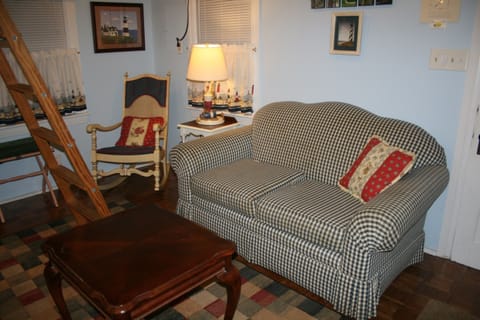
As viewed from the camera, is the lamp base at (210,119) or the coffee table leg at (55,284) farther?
the lamp base at (210,119)

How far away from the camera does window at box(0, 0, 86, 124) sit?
3.56m

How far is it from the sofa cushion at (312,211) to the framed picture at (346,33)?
1.04 m

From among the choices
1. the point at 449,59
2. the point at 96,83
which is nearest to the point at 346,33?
the point at 449,59

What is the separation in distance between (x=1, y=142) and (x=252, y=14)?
8.09 ft

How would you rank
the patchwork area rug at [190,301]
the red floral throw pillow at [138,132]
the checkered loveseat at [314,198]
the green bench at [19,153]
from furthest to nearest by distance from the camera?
1. the red floral throw pillow at [138,132]
2. the green bench at [19,153]
3. the patchwork area rug at [190,301]
4. the checkered loveseat at [314,198]

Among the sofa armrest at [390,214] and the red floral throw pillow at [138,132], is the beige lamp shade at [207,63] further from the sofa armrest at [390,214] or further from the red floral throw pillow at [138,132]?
the sofa armrest at [390,214]

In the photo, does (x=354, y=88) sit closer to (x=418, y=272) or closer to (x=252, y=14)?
(x=252, y=14)

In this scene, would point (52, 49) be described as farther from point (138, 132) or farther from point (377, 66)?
point (377, 66)

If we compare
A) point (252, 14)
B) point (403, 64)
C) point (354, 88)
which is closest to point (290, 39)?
point (252, 14)

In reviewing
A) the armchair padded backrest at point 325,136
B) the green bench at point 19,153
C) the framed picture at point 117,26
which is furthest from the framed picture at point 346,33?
the green bench at point 19,153

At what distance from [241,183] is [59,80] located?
2.20 metres

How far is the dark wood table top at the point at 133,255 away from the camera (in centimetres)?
169

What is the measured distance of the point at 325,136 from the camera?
2912 millimetres

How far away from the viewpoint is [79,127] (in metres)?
4.10
